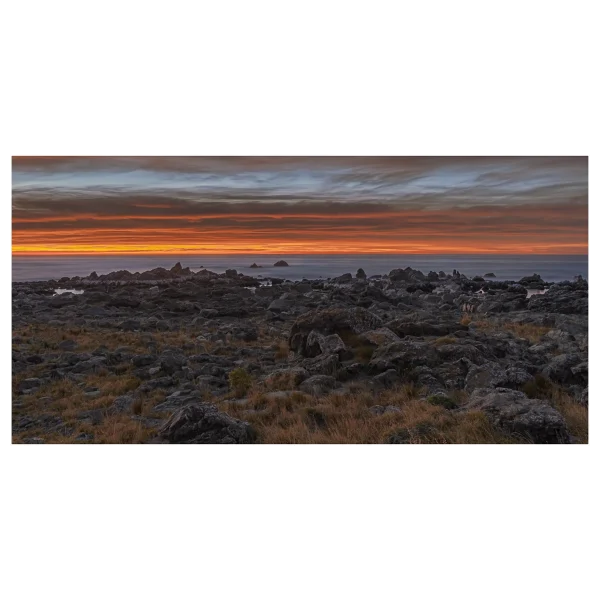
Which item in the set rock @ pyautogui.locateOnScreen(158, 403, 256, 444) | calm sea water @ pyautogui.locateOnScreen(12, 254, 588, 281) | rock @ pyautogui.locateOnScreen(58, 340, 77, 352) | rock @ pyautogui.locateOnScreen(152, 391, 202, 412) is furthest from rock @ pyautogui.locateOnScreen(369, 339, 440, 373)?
rock @ pyautogui.locateOnScreen(58, 340, 77, 352)

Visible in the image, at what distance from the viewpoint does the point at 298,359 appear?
27.6 ft

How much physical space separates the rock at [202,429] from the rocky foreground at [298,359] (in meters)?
0.02

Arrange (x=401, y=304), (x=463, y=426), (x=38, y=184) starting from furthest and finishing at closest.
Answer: (x=401, y=304)
(x=38, y=184)
(x=463, y=426)

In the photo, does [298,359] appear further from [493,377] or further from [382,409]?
[493,377]

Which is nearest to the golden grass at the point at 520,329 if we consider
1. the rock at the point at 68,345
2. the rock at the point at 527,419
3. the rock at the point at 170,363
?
the rock at the point at 527,419

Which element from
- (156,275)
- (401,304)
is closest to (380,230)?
(401,304)

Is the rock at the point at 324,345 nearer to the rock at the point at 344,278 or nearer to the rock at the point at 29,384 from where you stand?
the rock at the point at 344,278

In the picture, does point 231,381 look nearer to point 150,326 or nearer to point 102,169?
point 150,326

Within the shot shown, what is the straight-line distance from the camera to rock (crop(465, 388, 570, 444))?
6562 mm

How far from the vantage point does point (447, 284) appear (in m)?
7.99

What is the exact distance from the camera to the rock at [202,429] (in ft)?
21.7

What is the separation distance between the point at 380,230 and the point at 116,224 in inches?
141

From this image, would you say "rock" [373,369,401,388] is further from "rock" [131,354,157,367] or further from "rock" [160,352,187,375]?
"rock" [131,354,157,367]

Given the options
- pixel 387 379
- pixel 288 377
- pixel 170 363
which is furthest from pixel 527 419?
pixel 170 363
